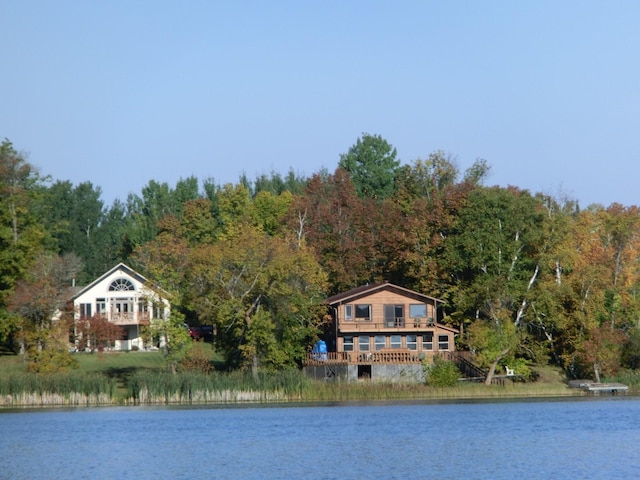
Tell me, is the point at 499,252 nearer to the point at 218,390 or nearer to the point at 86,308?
the point at 218,390

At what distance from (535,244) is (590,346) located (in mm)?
9101

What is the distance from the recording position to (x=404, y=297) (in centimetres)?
7906

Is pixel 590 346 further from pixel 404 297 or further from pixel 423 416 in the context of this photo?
pixel 423 416

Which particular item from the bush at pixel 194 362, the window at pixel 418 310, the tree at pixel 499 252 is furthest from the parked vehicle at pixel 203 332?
the tree at pixel 499 252

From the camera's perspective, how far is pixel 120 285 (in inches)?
3573

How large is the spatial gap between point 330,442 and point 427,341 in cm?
3523

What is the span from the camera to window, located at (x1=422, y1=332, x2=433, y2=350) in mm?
78500

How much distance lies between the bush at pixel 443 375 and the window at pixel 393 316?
24.0ft

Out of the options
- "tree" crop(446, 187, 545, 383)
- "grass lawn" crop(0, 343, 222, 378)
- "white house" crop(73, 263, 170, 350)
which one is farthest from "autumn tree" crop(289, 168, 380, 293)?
"white house" crop(73, 263, 170, 350)

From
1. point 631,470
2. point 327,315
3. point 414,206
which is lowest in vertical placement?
point 631,470

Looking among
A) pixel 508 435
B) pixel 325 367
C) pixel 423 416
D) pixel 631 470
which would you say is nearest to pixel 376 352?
pixel 325 367

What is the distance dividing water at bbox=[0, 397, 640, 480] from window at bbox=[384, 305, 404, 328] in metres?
17.2

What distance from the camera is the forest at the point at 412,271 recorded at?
7175 cm

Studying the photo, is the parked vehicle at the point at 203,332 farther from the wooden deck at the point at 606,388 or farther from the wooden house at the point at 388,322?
the wooden deck at the point at 606,388
